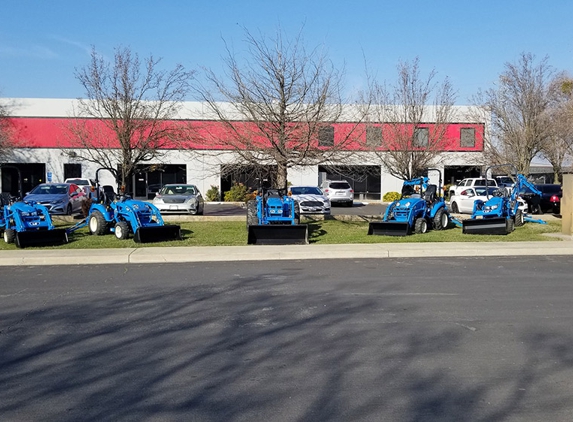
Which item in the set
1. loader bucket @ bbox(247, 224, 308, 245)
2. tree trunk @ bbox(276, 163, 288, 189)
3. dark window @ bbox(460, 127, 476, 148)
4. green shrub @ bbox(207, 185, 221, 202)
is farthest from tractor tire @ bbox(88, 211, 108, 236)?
dark window @ bbox(460, 127, 476, 148)

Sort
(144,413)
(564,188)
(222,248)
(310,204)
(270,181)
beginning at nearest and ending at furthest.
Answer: (144,413) → (222,248) → (564,188) → (270,181) → (310,204)

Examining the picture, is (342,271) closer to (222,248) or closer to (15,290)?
(222,248)

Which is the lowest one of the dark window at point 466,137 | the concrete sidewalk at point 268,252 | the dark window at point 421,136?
the concrete sidewalk at point 268,252

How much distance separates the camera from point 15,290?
34.7 feet

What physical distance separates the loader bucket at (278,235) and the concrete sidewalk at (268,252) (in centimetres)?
65

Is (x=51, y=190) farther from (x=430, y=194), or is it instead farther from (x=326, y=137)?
(x=430, y=194)

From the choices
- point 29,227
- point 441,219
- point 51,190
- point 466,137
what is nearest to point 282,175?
point 441,219

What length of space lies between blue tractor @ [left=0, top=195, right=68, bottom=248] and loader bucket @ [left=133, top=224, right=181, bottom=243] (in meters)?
2.05

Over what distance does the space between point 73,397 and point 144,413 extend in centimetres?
77

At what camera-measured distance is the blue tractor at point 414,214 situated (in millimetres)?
18594

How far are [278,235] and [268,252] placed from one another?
6.35ft

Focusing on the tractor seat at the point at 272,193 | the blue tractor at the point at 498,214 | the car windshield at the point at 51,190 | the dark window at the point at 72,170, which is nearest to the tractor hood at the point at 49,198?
the car windshield at the point at 51,190

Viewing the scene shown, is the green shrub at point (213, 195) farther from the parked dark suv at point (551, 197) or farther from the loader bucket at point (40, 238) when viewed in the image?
the loader bucket at point (40, 238)

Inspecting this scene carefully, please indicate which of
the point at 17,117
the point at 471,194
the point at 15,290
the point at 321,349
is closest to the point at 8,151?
the point at 17,117
